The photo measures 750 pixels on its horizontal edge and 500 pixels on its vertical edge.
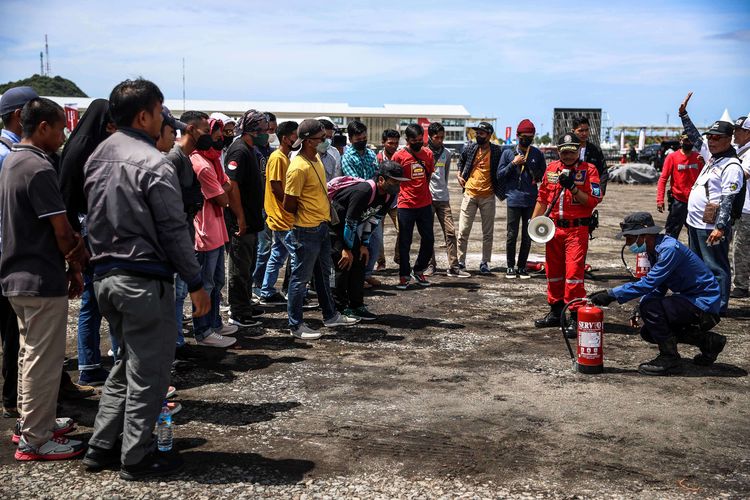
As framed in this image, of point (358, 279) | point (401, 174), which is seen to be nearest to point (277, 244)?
point (358, 279)

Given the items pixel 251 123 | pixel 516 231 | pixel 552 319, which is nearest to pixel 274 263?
pixel 251 123

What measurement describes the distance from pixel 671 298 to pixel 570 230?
143 centimetres

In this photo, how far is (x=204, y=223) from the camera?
639cm

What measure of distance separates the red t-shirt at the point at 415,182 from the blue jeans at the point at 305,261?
98.8 inches

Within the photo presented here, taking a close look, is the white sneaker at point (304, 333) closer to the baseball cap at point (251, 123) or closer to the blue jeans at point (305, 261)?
the blue jeans at point (305, 261)

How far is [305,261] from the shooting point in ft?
22.4

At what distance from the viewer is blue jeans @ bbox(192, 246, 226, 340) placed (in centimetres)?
647

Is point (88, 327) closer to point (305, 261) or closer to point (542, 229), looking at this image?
point (305, 261)

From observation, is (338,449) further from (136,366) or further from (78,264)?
(78,264)

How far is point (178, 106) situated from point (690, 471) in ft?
292

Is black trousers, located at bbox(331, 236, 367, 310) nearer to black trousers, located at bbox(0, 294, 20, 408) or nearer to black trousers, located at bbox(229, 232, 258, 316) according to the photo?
black trousers, located at bbox(229, 232, 258, 316)

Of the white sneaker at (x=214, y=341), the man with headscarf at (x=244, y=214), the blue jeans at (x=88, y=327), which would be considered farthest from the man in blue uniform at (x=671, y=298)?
the blue jeans at (x=88, y=327)

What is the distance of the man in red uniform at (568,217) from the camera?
7109 millimetres

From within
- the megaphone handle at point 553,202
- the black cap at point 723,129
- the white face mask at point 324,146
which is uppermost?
the black cap at point 723,129
